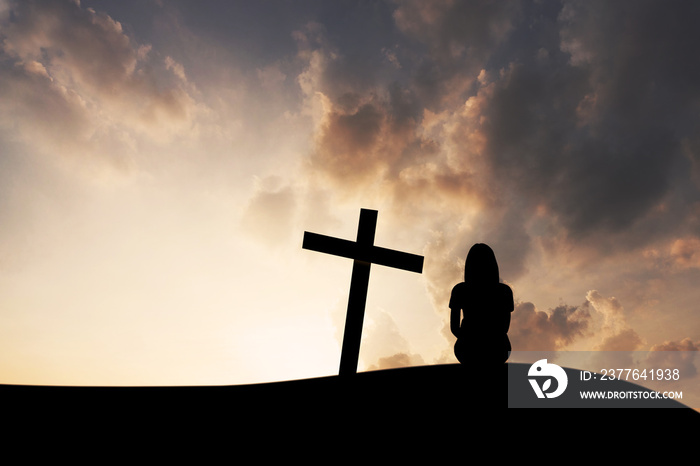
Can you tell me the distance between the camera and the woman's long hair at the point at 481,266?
579 centimetres

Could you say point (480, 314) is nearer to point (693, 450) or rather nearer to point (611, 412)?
point (611, 412)

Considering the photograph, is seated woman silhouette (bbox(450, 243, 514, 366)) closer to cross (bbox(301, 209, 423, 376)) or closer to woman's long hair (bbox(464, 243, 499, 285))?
woman's long hair (bbox(464, 243, 499, 285))

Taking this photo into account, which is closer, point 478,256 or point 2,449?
point 2,449

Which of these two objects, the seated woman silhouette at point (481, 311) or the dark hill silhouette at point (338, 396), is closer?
the dark hill silhouette at point (338, 396)

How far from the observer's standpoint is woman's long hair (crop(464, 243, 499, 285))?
579cm

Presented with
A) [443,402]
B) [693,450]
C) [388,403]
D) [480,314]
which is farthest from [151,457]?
[693,450]

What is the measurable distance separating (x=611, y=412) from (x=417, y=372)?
214 cm

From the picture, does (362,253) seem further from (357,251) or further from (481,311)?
(481,311)

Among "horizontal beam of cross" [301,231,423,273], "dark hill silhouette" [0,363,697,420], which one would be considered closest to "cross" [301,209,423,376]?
"horizontal beam of cross" [301,231,423,273]

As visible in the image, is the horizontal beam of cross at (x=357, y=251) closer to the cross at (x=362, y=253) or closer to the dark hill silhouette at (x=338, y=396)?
the cross at (x=362, y=253)

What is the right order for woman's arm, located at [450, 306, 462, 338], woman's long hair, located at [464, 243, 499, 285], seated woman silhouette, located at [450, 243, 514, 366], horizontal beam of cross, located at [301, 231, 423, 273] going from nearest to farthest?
1. seated woman silhouette, located at [450, 243, 514, 366]
2. woman's long hair, located at [464, 243, 499, 285]
3. woman's arm, located at [450, 306, 462, 338]
4. horizontal beam of cross, located at [301, 231, 423, 273]

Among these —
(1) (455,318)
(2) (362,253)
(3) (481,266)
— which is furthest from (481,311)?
(2) (362,253)

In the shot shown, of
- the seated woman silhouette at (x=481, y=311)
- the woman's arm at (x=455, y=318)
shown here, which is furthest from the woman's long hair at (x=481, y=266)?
the woman's arm at (x=455, y=318)

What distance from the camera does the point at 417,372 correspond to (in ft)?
16.5
